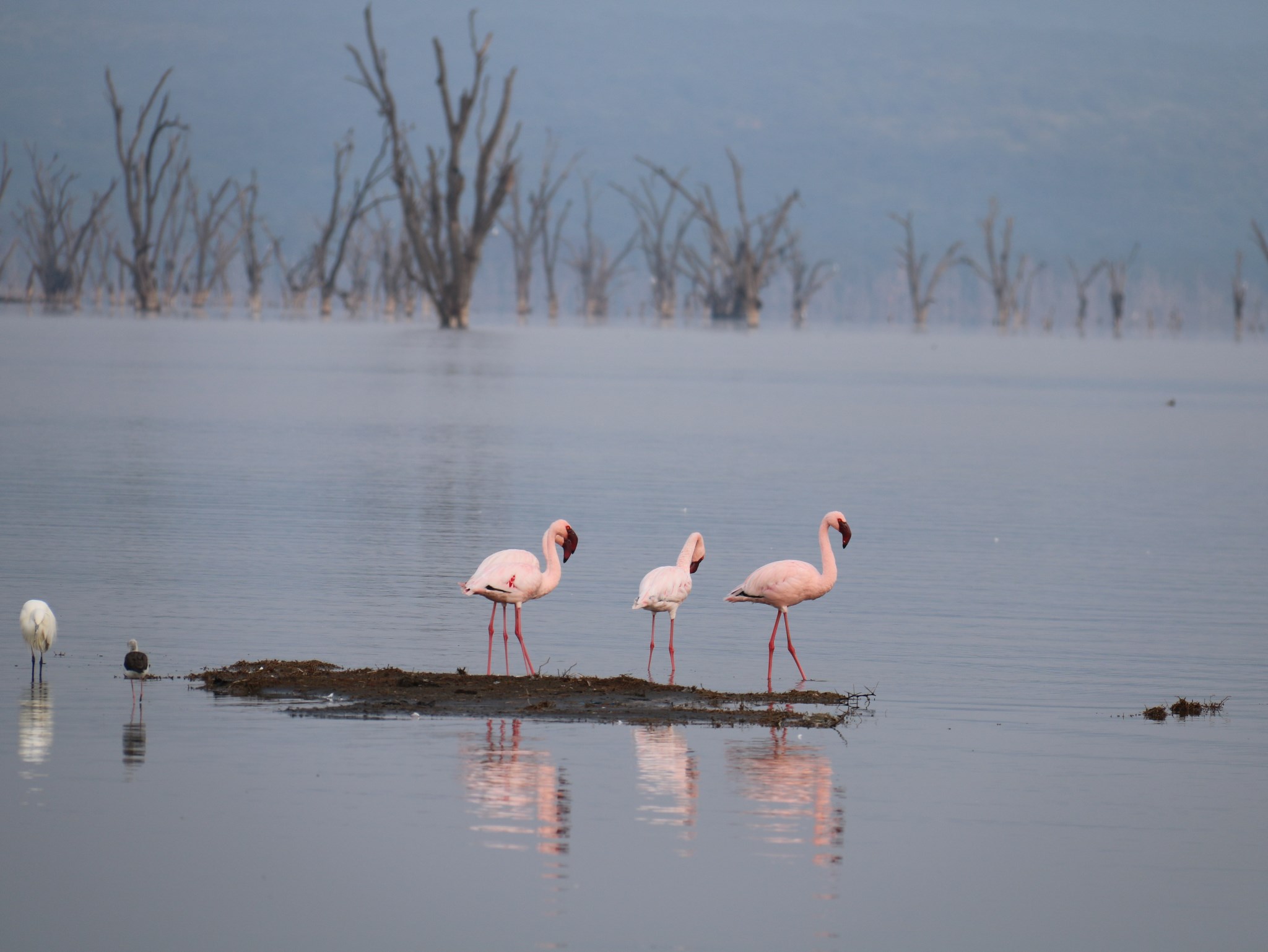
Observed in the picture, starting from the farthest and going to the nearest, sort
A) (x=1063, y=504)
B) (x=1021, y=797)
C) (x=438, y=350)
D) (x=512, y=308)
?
(x=512, y=308), (x=438, y=350), (x=1063, y=504), (x=1021, y=797)

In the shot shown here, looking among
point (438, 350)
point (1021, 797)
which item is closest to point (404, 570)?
point (1021, 797)

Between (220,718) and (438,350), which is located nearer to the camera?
(220,718)

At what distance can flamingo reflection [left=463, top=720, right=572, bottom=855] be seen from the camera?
622 centimetres

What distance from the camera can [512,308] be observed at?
438 ft

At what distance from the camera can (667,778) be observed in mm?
7008

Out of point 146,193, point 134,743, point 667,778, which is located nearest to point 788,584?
point 667,778

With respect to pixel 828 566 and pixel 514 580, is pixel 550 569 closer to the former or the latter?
pixel 514 580

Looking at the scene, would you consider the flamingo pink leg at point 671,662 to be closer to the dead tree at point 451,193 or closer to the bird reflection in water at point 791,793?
the bird reflection in water at point 791,793

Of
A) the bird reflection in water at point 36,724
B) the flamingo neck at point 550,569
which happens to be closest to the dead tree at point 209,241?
the flamingo neck at point 550,569

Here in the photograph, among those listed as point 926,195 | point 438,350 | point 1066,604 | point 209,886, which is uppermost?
point 926,195

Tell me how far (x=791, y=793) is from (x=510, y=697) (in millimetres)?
1754

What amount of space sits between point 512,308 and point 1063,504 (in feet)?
385

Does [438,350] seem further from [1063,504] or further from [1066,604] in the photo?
[1066,604]

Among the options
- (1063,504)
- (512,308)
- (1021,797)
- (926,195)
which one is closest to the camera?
(1021,797)
